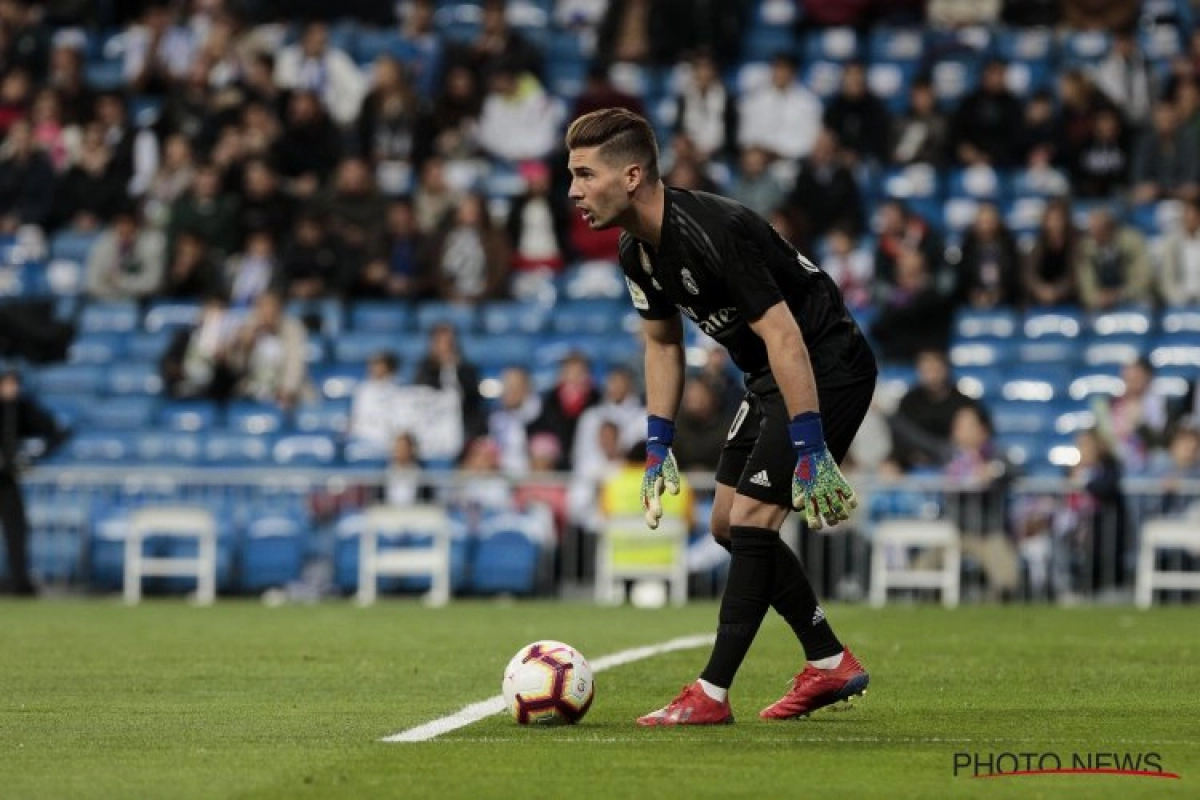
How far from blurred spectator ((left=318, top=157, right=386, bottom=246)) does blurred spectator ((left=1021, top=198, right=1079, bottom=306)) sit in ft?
21.7

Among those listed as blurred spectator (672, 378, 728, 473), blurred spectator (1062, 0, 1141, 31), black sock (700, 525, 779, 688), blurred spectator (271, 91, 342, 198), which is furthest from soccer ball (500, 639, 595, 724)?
blurred spectator (1062, 0, 1141, 31)

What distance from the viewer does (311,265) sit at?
22922 mm

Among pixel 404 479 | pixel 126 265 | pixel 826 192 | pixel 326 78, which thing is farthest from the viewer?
pixel 326 78

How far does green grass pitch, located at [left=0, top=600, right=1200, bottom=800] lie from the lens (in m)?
6.56

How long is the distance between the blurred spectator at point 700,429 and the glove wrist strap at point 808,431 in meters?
11.5

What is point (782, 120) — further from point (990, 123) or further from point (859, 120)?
point (990, 123)

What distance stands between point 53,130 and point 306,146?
10.4 ft

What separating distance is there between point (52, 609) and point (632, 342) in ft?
22.3

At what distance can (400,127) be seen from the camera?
2416 cm

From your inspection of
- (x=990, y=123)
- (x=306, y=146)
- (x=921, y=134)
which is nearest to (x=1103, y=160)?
(x=990, y=123)

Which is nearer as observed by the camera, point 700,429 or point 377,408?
point 700,429

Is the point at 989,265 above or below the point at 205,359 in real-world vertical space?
above

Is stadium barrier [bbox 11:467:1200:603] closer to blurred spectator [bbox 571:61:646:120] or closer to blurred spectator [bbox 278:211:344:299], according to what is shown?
blurred spectator [bbox 278:211:344:299]

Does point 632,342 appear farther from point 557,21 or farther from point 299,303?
point 557,21
